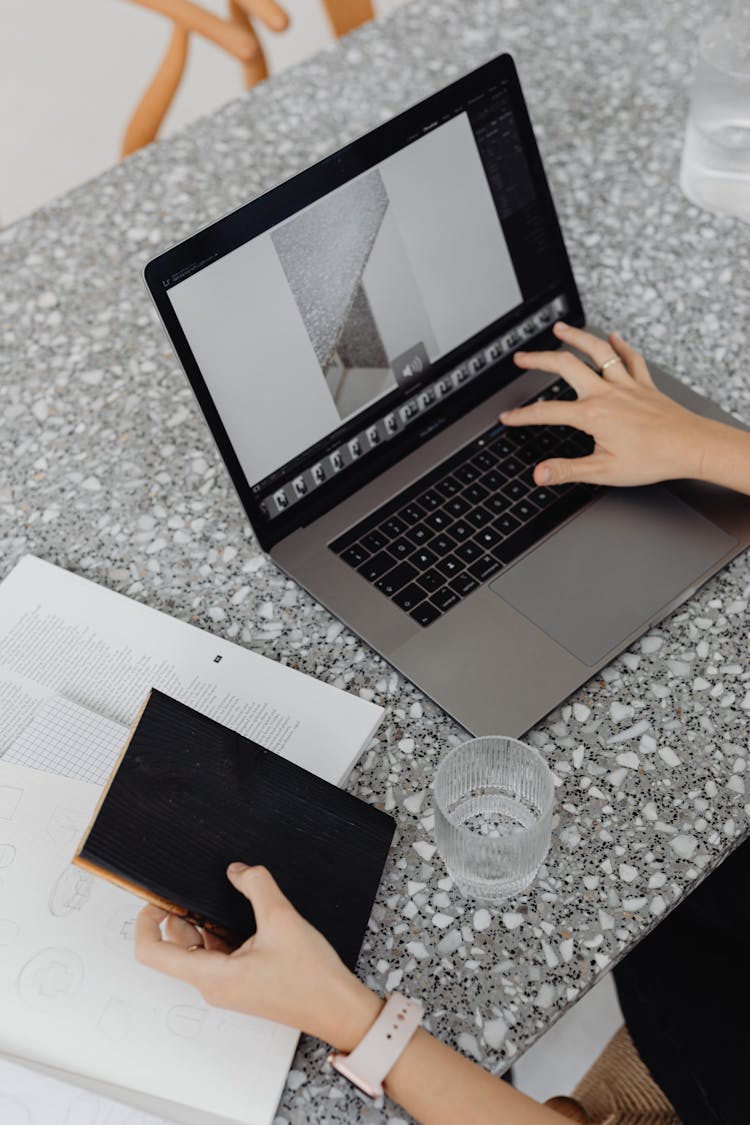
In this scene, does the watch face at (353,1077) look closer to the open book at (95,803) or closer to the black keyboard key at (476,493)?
the open book at (95,803)

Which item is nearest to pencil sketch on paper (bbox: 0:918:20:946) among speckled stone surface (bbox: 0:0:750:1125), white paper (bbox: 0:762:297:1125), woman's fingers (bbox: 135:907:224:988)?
white paper (bbox: 0:762:297:1125)

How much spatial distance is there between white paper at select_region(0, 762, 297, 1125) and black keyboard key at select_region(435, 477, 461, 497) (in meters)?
0.44

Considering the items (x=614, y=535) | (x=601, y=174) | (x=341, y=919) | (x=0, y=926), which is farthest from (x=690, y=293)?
(x=0, y=926)

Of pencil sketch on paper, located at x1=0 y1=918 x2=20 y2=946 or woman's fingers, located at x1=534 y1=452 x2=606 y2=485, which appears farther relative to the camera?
woman's fingers, located at x1=534 y1=452 x2=606 y2=485

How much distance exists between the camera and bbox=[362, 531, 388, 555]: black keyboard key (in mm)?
944

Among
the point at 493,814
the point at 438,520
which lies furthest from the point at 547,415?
the point at 493,814

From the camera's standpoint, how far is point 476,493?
3.22 feet

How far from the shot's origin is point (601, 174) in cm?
126

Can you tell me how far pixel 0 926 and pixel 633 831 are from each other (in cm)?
47

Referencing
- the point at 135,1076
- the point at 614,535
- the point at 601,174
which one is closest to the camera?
the point at 135,1076

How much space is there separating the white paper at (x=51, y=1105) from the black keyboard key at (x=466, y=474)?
0.58m

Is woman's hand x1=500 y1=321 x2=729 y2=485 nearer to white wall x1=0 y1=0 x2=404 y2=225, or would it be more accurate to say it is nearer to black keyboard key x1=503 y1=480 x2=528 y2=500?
black keyboard key x1=503 y1=480 x2=528 y2=500

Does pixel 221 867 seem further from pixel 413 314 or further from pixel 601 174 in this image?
pixel 601 174

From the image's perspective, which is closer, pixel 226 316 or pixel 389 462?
pixel 226 316
